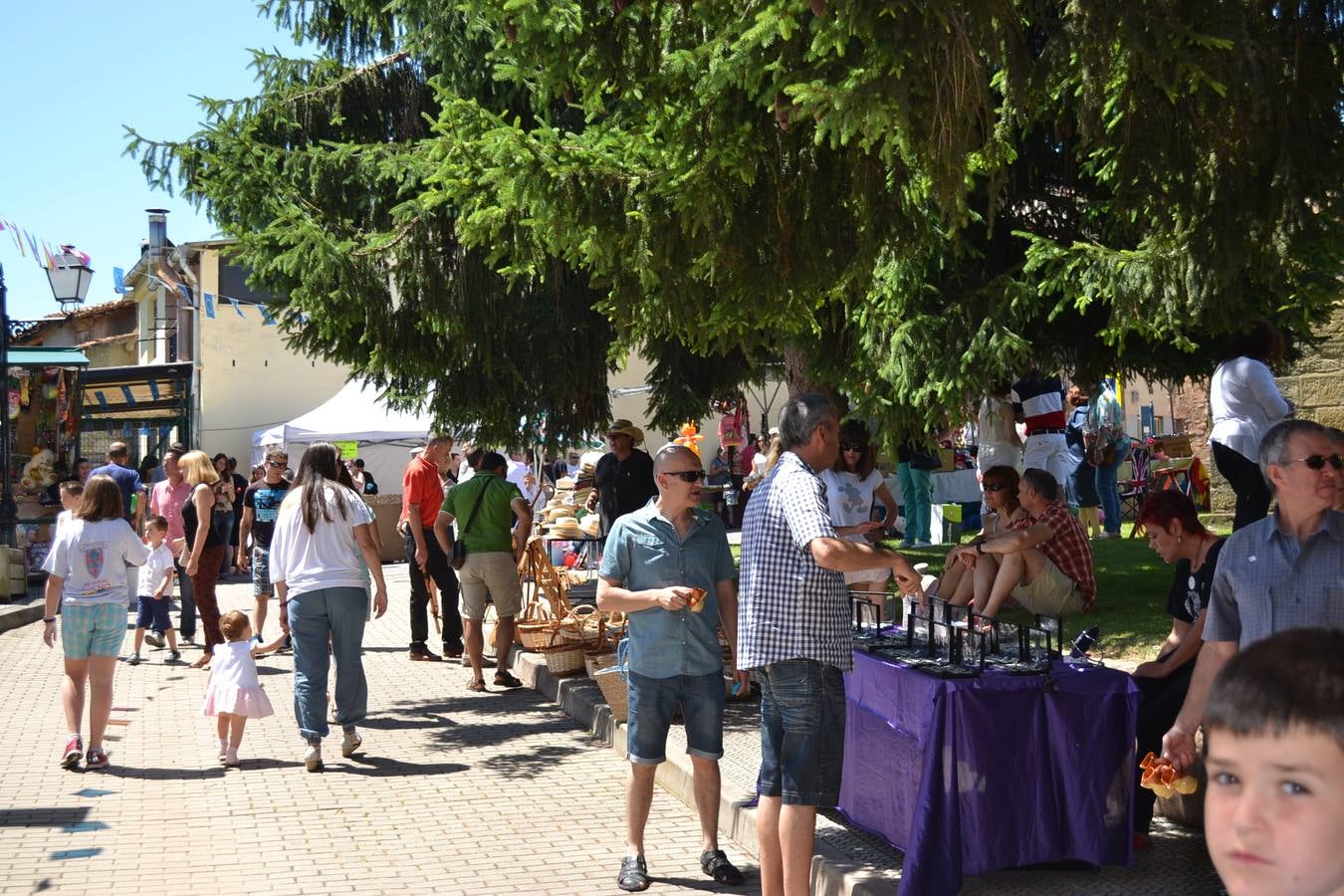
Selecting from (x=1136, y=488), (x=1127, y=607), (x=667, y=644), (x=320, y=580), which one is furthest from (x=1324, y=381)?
(x=667, y=644)

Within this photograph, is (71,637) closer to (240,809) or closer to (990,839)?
(240,809)

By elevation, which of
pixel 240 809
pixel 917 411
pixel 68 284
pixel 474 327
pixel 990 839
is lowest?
pixel 240 809

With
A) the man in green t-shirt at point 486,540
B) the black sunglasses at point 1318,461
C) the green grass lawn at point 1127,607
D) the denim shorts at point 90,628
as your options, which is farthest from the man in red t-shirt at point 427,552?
the black sunglasses at point 1318,461

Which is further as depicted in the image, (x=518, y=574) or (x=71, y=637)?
(x=518, y=574)

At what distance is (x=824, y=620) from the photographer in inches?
206

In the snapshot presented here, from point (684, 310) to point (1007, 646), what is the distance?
8.48 feet

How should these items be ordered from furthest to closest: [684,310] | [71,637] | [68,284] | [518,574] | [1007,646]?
[68,284]
[518,574]
[71,637]
[684,310]
[1007,646]

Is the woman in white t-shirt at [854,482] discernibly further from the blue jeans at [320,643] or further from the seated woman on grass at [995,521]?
the blue jeans at [320,643]

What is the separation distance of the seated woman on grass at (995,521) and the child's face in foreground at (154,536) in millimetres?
8137

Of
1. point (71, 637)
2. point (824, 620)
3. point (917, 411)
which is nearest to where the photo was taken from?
point (824, 620)

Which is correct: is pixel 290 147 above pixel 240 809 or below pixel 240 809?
above

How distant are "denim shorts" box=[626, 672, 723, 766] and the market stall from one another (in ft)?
63.2

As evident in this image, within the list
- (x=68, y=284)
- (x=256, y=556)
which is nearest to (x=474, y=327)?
(x=256, y=556)

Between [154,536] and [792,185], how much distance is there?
960 centimetres
